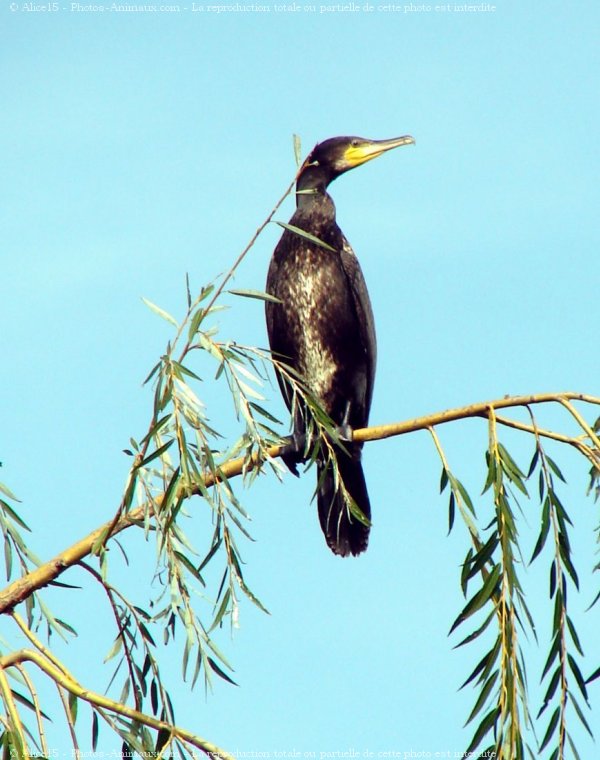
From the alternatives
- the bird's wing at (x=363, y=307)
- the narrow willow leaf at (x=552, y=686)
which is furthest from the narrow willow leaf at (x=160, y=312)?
the bird's wing at (x=363, y=307)

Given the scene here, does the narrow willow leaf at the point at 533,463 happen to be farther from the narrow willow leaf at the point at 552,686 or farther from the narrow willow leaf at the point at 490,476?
the narrow willow leaf at the point at 552,686

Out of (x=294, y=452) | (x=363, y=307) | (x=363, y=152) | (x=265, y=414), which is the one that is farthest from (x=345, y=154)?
(x=265, y=414)

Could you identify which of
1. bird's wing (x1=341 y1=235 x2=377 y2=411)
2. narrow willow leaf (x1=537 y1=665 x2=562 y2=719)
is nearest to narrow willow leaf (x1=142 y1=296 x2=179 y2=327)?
narrow willow leaf (x1=537 y1=665 x2=562 y2=719)

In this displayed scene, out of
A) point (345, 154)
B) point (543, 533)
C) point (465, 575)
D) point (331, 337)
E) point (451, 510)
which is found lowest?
point (465, 575)

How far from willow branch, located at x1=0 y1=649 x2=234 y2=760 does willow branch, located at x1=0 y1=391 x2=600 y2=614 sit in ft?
0.96

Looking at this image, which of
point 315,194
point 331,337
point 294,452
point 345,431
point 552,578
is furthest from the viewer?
point 315,194

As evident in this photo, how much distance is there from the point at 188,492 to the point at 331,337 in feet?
7.06

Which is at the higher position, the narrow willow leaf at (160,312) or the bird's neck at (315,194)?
the bird's neck at (315,194)

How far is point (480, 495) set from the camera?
110 inches

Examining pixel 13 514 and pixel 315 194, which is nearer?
pixel 13 514

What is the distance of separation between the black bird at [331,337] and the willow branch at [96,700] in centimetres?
218

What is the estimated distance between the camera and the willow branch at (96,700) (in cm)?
255

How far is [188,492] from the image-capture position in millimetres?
2939

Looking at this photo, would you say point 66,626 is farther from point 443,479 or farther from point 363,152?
point 363,152
